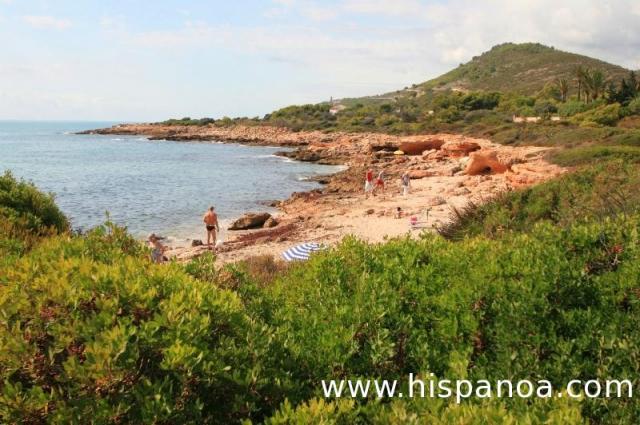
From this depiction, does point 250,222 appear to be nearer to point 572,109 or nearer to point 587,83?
point 572,109

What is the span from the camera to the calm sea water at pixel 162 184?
24984 millimetres

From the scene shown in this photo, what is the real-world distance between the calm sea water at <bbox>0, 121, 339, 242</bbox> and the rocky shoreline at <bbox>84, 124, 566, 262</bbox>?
332cm

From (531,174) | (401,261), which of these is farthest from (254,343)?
(531,174)

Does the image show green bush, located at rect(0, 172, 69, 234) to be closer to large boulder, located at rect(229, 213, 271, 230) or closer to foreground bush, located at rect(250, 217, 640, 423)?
foreground bush, located at rect(250, 217, 640, 423)

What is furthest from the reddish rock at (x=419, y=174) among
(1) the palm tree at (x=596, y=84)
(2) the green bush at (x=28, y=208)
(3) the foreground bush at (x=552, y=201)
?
(1) the palm tree at (x=596, y=84)

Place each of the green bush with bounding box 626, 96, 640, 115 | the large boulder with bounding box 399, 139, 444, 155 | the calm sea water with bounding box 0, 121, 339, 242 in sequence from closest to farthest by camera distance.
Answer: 1. the calm sea water with bounding box 0, 121, 339, 242
2. the green bush with bounding box 626, 96, 640, 115
3. the large boulder with bounding box 399, 139, 444, 155

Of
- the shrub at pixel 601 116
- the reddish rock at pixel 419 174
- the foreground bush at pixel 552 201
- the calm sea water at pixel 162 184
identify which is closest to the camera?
the foreground bush at pixel 552 201

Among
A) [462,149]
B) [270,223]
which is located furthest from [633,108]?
[270,223]

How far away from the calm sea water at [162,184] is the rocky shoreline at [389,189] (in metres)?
3.32

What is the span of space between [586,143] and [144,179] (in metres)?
31.4

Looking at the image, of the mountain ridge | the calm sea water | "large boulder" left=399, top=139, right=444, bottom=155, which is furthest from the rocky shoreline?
the mountain ridge

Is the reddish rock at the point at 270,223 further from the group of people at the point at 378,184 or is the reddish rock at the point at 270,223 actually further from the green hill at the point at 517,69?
the green hill at the point at 517,69

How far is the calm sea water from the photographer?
82.0 feet

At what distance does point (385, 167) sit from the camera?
3931 centimetres
